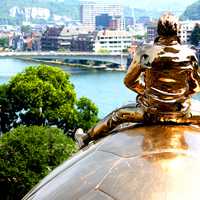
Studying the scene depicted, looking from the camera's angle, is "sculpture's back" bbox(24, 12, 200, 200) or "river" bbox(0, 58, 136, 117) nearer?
"sculpture's back" bbox(24, 12, 200, 200)

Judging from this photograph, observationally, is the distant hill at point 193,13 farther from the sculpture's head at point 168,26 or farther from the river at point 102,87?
the sculpture's head at point 168,26

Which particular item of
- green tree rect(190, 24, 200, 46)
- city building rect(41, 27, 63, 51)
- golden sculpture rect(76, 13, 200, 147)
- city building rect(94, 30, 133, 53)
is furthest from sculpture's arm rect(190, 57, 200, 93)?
city building rect(41, 27, 63, 51)

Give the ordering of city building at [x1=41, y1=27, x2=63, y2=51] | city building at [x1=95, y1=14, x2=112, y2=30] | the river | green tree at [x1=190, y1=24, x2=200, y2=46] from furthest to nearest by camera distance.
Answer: city building at [x1=95, y1=14, x2=112, y2=30] → city building at [x1=41, y1=27, x2=63, y2=51] → green tree at [x1=190, y1=24, x2=200, y2=46] → the river

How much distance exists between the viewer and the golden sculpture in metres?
2.03

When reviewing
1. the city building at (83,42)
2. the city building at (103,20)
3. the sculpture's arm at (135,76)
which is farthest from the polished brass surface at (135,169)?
the city building at (103,20)

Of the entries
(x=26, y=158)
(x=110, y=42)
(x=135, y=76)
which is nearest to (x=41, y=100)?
(x=26, y=158)

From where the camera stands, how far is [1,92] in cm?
1936

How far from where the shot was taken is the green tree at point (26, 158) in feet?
36.1

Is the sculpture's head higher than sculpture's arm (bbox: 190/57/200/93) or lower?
higher

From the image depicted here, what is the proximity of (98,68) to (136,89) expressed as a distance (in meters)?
58.0

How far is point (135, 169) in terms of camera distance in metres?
1.93

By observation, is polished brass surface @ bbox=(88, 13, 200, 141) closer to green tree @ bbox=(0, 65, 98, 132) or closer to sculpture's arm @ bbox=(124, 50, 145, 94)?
sculpture's arm @ bbox=(124, 50, 145, 94)

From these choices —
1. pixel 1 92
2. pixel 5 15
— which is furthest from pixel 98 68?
pixel 5 15

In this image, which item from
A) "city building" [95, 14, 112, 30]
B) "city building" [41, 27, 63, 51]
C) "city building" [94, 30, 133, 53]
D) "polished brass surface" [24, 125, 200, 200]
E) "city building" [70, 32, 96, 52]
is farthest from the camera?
"city building" [95, 14, 112, 30]
